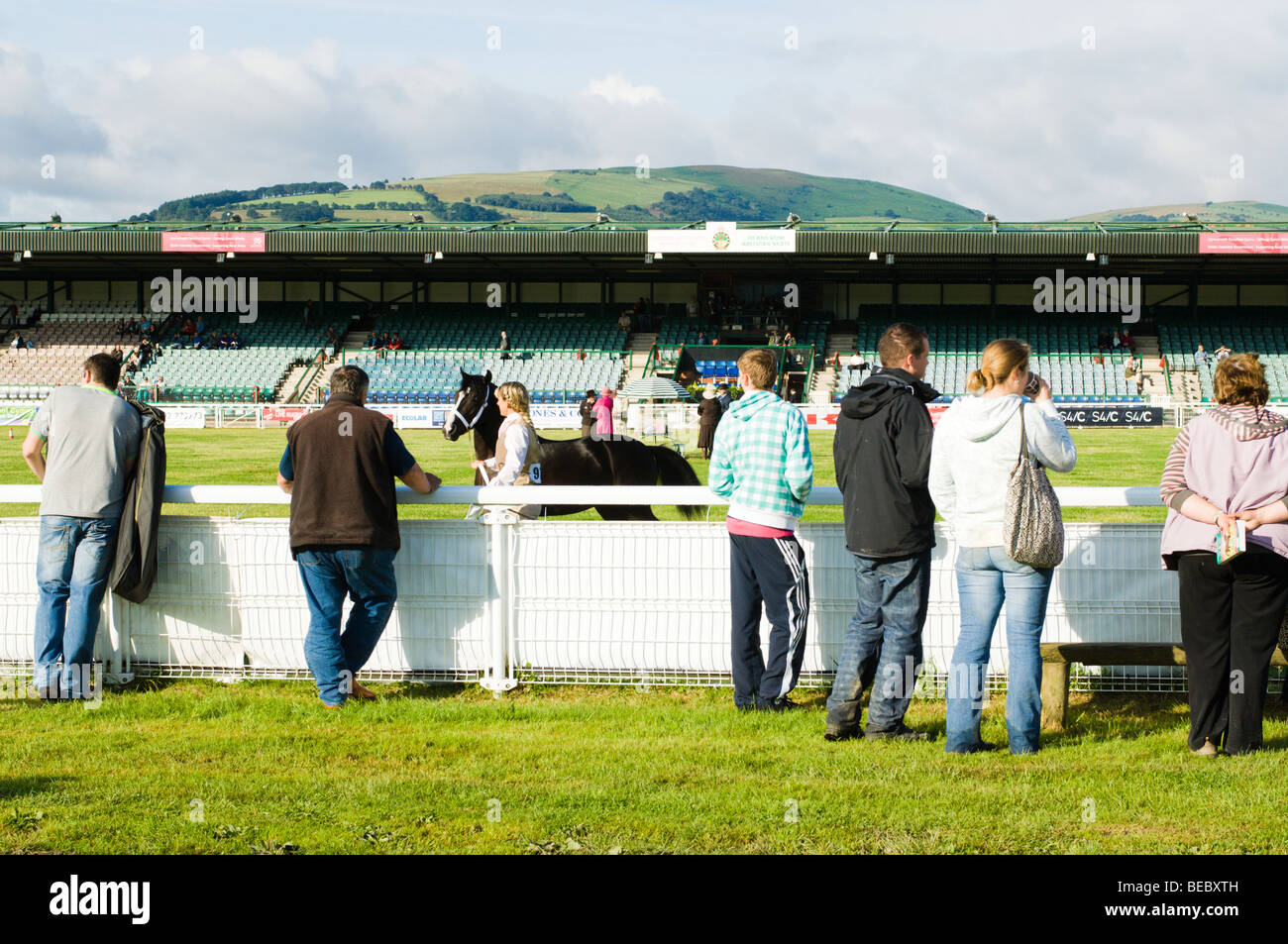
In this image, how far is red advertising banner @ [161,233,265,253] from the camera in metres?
44.6

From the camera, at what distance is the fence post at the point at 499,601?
6.15 metres

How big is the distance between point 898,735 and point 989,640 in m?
0.61

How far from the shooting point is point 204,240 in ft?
146

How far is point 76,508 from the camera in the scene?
5.91m

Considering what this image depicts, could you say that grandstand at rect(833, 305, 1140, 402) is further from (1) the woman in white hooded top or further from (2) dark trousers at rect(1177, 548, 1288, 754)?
(1) the woman in white hooded top

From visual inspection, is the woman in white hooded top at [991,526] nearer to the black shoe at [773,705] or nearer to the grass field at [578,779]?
the grass field at [578,779]

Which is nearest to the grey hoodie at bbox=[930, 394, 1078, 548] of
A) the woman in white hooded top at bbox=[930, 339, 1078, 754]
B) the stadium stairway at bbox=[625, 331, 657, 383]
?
the woman in white hooded top at bbox=[930, 339, 1078, 754]

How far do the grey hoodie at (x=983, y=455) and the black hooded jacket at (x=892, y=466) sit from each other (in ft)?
0.30

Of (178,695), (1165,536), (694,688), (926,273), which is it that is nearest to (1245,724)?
A: (1165,536)

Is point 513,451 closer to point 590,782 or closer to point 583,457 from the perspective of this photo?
point 583,457

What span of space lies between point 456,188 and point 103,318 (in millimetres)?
145661

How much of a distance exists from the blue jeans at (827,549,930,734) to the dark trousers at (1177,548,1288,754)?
1113mm

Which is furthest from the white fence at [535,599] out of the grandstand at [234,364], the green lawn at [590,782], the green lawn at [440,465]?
the grandstand at [234,364]

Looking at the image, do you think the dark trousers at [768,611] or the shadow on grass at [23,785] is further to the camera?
the dark trousers at [768,611]
